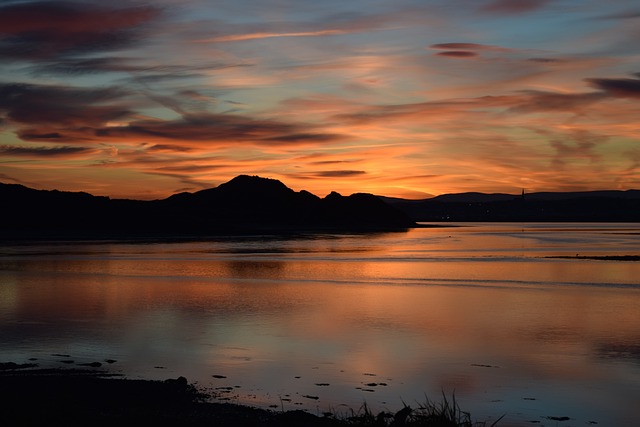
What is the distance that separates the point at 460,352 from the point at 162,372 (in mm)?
9136

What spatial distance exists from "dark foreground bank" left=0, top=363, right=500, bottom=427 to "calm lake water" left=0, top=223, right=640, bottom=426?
1041 mm

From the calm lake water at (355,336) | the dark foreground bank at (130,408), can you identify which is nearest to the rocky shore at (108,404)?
the dark foreground bank at (130,408)

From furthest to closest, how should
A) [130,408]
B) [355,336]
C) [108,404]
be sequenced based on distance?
[355,336]
[108,404]
[130,408]

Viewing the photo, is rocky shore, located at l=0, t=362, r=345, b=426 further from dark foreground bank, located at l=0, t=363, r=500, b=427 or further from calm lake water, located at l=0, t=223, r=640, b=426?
calm lake water, located at l=0, t=223, r=640, b=426

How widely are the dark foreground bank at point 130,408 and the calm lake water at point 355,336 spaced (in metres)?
1.04

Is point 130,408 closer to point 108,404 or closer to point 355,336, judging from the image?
point 108,404

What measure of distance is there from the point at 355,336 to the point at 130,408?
1165cm

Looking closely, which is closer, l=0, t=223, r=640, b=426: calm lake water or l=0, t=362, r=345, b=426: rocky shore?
l=0, t=362, r=345, b=426: rocky shore

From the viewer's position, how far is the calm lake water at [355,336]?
16.8 m

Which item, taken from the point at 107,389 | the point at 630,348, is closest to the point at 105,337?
the point at 107,389

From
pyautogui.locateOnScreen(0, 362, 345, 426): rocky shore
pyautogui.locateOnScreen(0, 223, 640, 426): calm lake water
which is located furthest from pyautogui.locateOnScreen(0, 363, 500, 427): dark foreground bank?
pyautogui.locateOnScreen(0, 223, 640, 426): calm lake water

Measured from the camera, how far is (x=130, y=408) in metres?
14.4

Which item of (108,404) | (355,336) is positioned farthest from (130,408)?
(355,336)

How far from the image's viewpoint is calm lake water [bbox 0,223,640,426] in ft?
55.1
